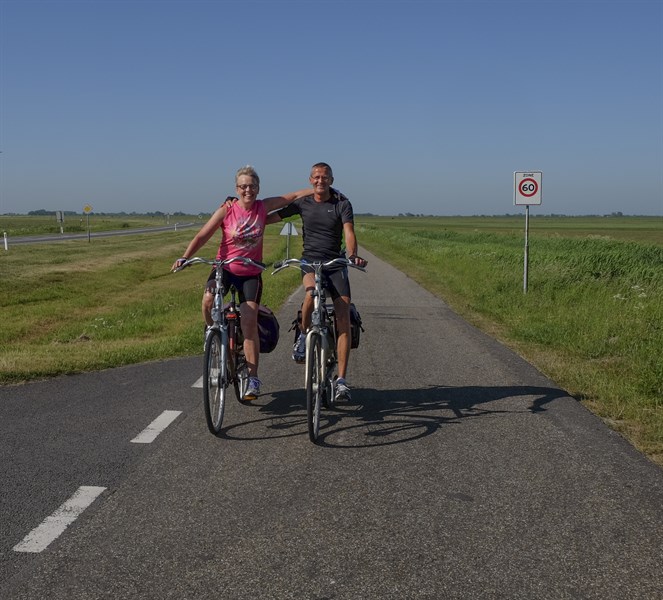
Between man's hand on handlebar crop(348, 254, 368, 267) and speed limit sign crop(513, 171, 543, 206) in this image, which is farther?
speed limit sign crop(513, 171, 543, 206)

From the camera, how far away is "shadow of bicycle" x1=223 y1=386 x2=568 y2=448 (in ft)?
18.2

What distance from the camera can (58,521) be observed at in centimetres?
379

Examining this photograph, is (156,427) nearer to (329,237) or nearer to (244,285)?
(244,285)

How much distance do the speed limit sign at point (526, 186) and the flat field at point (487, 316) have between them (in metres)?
2.04

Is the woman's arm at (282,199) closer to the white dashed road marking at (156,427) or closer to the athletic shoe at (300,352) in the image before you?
the athletic shoe at (300,352)

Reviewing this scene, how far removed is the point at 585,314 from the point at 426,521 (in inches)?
357

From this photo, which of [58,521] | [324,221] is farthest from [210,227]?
[58,521]

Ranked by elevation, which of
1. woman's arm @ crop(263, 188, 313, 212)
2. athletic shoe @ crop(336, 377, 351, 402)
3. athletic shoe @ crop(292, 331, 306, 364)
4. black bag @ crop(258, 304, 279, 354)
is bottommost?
athletic shoe @ crop(336, 377, 351, 402)

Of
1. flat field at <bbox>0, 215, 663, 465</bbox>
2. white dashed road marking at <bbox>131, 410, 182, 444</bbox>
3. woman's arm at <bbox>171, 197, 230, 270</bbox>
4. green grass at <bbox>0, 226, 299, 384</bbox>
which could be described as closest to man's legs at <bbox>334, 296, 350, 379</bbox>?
woman's arm at <bbox>171, 197, 230, 270</bbox>

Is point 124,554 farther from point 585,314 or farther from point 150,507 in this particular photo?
point 585,314

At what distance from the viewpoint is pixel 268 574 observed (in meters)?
3.23

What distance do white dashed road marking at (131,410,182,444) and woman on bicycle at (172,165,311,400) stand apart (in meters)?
0.66

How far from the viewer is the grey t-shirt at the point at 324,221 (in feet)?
19.7

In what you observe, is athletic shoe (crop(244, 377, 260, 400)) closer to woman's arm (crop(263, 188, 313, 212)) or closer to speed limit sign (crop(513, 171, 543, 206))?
woman's arm (crop(263, 188, 313, 212))
